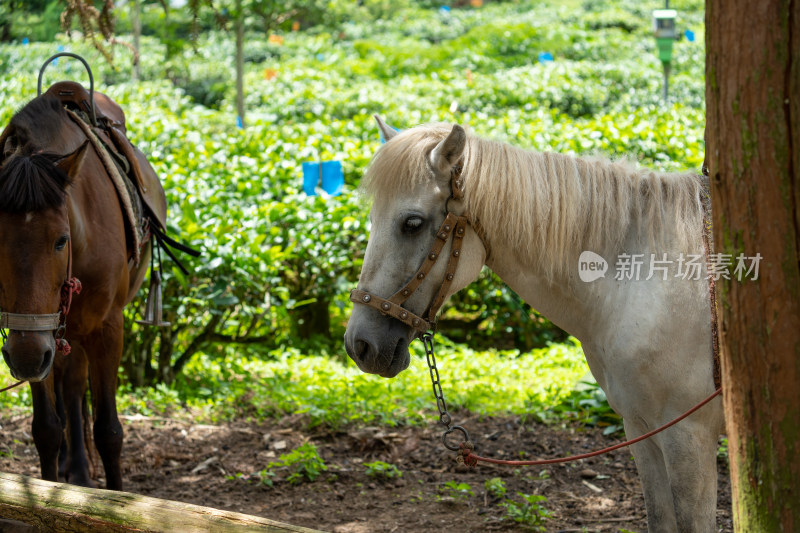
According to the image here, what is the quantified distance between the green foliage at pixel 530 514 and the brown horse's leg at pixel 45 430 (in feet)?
7.01

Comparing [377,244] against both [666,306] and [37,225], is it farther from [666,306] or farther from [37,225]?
[37,225]

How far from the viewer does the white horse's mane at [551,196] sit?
8.00 ft

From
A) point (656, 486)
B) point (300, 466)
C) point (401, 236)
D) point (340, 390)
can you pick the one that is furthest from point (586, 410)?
point (401, 236)

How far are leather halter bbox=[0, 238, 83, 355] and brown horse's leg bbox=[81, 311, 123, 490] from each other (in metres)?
0.44

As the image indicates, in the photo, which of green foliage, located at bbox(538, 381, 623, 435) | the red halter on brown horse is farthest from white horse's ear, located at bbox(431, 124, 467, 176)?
green foliage, located at bbox(538, 381, 623, 435)

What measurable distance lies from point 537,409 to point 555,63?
1196 centimetres

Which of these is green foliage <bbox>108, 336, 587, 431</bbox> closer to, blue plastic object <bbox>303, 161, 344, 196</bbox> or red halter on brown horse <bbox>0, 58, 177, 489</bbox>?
red halter on brown horse <bbox>0, 58, 177, 489</bbox>

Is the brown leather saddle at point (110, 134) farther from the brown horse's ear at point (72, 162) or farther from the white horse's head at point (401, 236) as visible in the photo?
the white horse's head at point (401, 236)

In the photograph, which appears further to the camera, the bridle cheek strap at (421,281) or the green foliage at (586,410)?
the green foliage at (586,410)

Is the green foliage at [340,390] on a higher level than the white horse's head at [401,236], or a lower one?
lower

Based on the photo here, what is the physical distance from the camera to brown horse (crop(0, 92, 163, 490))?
9.09 feet

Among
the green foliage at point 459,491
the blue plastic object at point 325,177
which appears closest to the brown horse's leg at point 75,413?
the green foliage at point 459,491

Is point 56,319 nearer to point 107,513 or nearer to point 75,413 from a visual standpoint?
point 107,513

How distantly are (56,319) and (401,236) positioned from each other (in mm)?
1444
